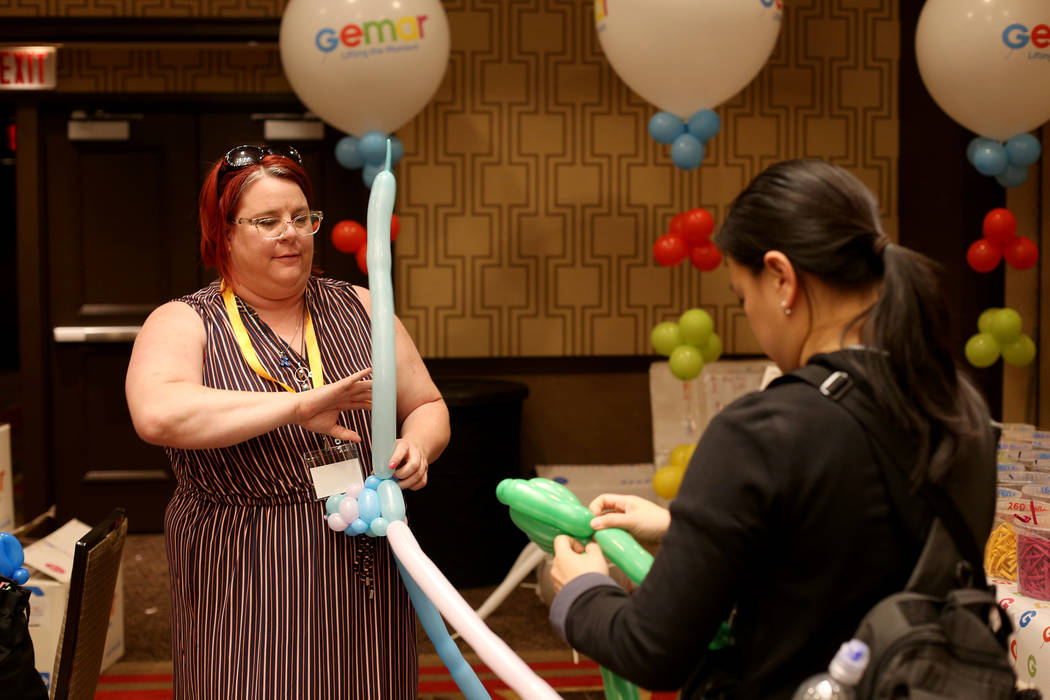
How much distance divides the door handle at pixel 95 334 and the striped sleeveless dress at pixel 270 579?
335 cm

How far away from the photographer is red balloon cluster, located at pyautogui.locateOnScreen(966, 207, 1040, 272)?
3729mm

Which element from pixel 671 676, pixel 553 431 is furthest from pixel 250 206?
pixel 553 431

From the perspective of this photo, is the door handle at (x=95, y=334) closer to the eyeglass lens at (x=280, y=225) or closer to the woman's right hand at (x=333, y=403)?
the eyeglass lens at (x=280, y=225)

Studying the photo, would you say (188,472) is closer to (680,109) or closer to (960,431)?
(960,431)

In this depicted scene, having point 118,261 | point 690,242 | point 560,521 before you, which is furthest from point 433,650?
point 118,261

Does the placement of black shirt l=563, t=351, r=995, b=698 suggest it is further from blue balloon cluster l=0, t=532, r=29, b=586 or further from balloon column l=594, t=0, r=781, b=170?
balloon column l=594, t=0, r=781, b=170

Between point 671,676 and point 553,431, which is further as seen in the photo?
point 553,431

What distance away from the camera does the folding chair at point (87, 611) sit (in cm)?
192

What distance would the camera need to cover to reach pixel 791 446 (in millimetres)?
902

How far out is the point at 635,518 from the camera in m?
1.16

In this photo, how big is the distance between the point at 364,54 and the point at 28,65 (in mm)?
2050

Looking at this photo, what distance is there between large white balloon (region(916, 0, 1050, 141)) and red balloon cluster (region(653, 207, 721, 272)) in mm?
973

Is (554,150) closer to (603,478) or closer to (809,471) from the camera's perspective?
(603,478)

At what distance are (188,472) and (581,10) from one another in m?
3.60
